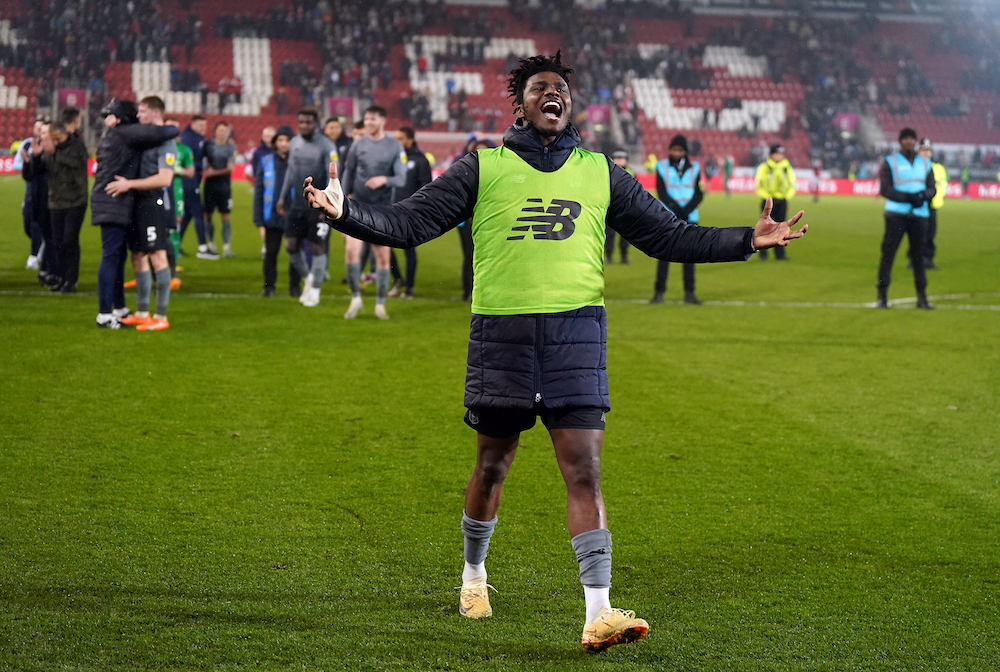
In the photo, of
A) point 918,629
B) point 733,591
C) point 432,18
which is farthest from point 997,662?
point 432,18

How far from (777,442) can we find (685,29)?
171ft

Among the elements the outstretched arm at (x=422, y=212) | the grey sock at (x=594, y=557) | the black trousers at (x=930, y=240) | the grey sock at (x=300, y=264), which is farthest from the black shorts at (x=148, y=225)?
the black trousers at (x=930, y=240)

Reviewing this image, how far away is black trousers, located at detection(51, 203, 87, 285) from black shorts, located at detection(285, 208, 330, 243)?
2.36m

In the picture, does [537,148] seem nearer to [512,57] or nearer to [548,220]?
[548,220]

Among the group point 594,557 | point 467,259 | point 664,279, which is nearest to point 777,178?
point 664,279

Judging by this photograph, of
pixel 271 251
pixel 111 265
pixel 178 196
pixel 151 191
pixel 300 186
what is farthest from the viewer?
pixel 178 196

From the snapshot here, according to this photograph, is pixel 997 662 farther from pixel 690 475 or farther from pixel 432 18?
pixel 432 18

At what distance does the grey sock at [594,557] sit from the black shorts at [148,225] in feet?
22.7

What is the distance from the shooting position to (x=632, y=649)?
3668 millimetres

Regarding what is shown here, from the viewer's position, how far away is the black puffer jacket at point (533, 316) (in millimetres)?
3639

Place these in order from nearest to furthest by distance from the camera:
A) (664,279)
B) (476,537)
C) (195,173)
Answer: (476,537), (664,279), (195,173)

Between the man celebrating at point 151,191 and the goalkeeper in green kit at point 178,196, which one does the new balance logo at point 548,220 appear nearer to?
the man celebrating at point 151,191

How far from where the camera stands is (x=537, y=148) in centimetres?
372

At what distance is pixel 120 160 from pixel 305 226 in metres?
2.65
